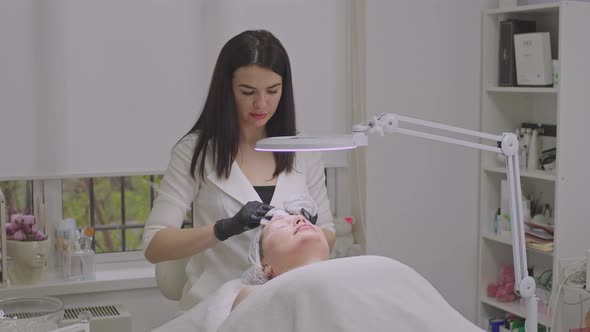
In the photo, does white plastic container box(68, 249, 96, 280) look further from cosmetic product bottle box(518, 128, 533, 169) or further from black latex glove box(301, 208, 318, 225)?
cosmetic product bottle box(518, 128, 533, 169)

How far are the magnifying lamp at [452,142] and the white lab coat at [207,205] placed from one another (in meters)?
0.49

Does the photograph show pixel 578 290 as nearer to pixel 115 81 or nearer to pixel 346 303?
pixel 346 303

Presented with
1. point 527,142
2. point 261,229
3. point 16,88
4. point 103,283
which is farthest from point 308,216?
point 527,142

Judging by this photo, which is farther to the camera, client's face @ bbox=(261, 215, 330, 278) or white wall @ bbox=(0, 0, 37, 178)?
white wall @ bbox=(0, 0, 37, 178)

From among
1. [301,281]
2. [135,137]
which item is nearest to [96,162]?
[135,137]

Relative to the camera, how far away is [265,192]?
237 cm

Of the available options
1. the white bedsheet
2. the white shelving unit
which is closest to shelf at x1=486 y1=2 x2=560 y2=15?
the white shelving unit

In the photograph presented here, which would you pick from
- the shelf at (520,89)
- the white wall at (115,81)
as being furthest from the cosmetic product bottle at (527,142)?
the white wall at (115,81)

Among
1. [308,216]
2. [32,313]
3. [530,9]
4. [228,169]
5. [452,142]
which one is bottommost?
[32,313]

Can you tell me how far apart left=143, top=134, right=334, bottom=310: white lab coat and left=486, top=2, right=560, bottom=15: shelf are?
166cm

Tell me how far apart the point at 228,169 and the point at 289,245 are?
35 centimetres

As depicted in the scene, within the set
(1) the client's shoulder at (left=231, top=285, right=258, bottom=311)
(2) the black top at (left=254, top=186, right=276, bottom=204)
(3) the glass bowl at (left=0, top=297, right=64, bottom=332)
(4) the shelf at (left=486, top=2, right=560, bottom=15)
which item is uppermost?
(4) the shelf at (left=486, top=2, right=560, bottom=15)

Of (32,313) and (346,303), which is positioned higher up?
(346,303)

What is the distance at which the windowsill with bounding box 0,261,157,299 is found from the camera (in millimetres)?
3105
